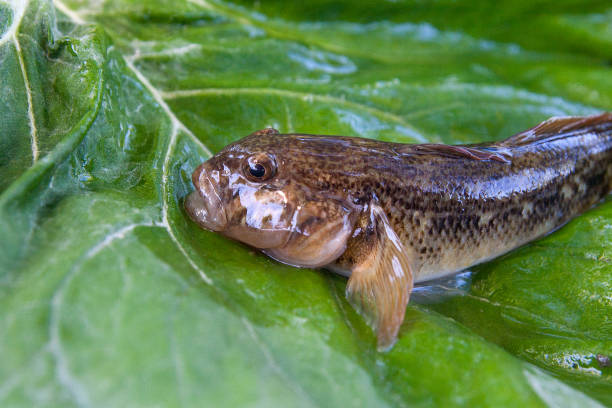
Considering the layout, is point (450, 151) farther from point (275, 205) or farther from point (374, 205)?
point (275, 205)

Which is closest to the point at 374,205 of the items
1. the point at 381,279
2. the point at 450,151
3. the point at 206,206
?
the point at 381,279

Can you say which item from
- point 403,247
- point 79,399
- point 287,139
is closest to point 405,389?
point 403,247

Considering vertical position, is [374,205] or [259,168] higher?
[259,168]

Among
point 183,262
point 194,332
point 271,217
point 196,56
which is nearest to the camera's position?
point 194,332

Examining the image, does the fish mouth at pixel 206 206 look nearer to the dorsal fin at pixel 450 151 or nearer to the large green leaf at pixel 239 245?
the large green leaf at pixel 239 245

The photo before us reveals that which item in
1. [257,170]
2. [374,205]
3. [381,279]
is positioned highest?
[257,170]

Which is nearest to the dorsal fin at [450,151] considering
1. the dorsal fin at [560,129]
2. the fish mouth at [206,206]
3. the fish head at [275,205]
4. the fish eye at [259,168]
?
the dorsal fin at [560,129]

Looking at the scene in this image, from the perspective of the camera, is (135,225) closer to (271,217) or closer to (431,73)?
(271,217)

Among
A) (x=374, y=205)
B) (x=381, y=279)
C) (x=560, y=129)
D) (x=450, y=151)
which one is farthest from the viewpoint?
(x=560, y=129)
